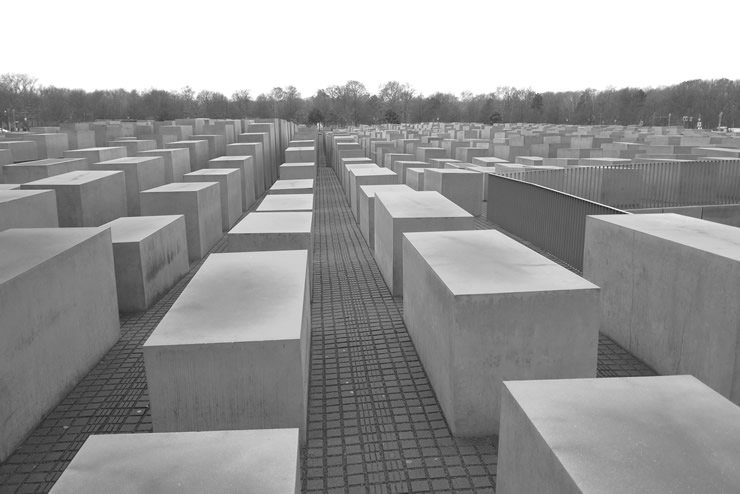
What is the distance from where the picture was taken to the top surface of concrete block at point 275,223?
8.61 m

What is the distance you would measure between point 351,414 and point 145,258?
442 cm

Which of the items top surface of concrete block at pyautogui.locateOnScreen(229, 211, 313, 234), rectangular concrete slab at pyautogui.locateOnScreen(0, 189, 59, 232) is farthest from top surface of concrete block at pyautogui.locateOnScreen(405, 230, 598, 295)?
rectangular concrete slab at pyautogui.locateOnScreen(0, 189, 59, 232)

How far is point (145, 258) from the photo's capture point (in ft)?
27.4

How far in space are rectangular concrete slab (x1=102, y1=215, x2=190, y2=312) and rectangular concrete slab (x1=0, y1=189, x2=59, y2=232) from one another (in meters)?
1.07

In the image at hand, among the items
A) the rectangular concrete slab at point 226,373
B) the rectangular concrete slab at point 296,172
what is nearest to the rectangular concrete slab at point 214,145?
the rectangular concrete slab at point 296,172

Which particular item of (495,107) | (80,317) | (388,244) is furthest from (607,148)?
(495,107)

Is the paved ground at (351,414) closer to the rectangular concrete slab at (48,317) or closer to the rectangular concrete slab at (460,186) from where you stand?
the rectangular concrete slab at (48,317)

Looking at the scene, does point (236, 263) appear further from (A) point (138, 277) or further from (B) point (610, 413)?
(B) point (610, 413)

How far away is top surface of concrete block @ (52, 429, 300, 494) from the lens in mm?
2715

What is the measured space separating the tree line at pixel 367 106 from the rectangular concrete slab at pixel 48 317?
2548 inches

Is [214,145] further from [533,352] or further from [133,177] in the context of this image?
[533,352]

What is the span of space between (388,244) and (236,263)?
308 centimetres

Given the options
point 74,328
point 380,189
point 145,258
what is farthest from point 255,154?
point 74,328

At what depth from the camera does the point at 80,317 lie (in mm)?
6246
